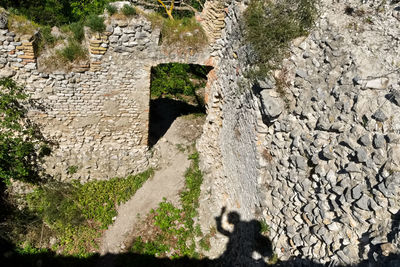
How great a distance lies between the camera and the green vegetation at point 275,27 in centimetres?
468

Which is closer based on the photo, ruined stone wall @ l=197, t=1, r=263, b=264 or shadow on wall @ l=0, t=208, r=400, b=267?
ruined stone wall @ l=197, t=1, r=263, b=264

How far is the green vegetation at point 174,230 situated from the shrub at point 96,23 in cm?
446

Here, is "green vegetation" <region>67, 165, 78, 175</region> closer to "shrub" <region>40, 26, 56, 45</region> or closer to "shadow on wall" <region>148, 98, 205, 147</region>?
"shadow on wall" <region>148, 98, 205, 147</region>

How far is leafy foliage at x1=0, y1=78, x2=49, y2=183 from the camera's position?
596 centimetres

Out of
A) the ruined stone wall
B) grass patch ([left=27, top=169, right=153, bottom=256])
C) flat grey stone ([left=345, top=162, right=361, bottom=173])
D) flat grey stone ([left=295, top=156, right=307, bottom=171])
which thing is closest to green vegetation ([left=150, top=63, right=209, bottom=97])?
the ruined stone wall

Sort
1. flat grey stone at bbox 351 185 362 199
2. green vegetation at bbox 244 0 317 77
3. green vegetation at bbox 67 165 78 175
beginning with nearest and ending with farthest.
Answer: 1. flat grey stone at bbox 351 185 362 199
2. green vegetation at bbox 244 0 317 77
3. green vegetation at bbox 67 165 78 175

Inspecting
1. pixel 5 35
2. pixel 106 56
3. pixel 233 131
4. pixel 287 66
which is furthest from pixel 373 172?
pixel 5 35

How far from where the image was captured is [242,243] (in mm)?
5559

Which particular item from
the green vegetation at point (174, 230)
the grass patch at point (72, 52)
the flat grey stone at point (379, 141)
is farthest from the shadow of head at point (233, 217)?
the grass patch at point (72, 52)

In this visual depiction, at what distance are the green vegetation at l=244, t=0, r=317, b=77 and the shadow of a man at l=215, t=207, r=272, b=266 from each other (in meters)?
2.83

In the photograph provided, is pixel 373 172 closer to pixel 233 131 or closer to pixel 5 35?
pixel 233 131

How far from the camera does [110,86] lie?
6.32 metres

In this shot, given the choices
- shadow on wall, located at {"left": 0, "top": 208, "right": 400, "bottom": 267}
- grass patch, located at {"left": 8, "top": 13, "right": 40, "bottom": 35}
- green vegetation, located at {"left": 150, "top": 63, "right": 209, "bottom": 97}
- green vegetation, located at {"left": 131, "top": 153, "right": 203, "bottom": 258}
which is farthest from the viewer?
green vegetation, located at {"left": 150, "top": 63, "right": 209, "bottom": 97}

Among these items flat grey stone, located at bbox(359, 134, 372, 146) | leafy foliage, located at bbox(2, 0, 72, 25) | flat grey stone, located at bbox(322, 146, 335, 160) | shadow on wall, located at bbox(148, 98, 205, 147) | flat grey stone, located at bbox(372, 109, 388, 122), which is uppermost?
flat grey stone, located at bbox(372, 109, 388, 122)
